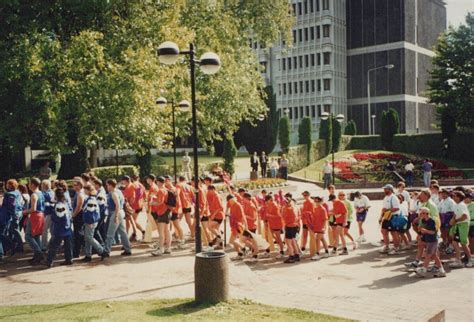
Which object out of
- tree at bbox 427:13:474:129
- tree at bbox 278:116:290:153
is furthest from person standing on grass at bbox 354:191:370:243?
tree at bbox 427:13:474:129

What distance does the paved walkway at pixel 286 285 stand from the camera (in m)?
10.0

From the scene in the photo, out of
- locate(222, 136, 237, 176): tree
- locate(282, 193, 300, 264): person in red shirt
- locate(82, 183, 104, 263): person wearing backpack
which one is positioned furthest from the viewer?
locate(222, 136, 237, 176): tree

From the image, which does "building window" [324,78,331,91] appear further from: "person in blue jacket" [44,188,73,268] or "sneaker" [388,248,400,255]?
"person in blue jacket" [44,188,73,268]

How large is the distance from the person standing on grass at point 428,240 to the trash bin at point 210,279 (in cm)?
514

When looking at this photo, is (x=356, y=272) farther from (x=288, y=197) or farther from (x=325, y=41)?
(x=325, y=41)

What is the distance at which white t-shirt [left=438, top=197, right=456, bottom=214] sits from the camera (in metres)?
14.4

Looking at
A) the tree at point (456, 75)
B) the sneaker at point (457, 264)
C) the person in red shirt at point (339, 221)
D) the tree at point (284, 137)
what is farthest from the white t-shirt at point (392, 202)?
the tree at point (456, 75)

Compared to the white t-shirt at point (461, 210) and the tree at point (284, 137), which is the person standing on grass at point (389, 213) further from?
the tree at point (284, 137)

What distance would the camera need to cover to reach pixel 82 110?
23.2 m

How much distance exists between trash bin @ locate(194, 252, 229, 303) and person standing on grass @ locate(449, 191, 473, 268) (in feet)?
21.6

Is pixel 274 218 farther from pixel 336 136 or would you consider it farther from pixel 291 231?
pixel 336 136

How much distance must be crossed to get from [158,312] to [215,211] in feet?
20.8

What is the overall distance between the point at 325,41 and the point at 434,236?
226 ft

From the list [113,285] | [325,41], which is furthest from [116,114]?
[325,41]
